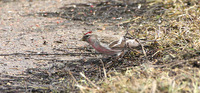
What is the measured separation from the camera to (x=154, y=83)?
3.06 meters

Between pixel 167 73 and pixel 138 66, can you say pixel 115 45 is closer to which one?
pixel 138 66

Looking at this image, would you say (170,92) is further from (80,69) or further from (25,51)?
(25,51)

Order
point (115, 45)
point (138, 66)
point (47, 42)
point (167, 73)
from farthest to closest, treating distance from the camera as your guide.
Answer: point (47, 42), point (115, 45), point (138, 66), point (167, 73)

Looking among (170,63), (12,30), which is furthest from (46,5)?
(170,63)

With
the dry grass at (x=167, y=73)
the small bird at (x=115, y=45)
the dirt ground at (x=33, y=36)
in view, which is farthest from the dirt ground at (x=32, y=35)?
the dry grass at (x=167, y=73)

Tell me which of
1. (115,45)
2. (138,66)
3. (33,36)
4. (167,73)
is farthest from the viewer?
(33,36)

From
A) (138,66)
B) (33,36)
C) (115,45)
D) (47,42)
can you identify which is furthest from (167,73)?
(33,36)

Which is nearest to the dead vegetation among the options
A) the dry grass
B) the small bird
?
the dry grass

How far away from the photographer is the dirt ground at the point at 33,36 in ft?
15.9

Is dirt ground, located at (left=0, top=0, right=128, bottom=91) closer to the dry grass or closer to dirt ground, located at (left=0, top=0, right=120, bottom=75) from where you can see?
dirt ground, located at (left=0, top=0, right=120, bottom=75)

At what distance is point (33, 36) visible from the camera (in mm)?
6176

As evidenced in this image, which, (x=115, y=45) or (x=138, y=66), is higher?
(x=115, y=45)

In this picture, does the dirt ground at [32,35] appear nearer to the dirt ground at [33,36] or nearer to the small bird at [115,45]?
the dirt ground at [33,36]

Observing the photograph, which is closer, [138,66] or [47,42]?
[138,66]
